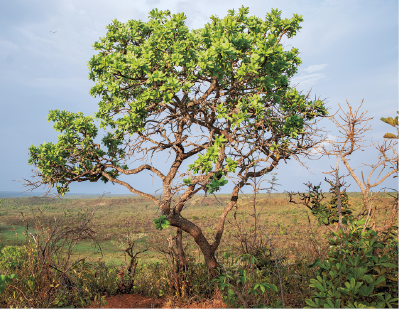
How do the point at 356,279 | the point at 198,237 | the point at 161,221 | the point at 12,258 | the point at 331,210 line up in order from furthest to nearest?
the point at 12,258
the point at 331,210
the point at 198,237
the point at 161,221
the point at 356,279

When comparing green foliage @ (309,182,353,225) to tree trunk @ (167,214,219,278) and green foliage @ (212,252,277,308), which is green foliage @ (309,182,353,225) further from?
tree trunk @ (167,214,219,278)

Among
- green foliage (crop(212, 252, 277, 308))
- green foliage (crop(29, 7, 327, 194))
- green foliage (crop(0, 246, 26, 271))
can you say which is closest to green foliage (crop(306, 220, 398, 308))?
green foliage (crop(212, 252, 277, 308))

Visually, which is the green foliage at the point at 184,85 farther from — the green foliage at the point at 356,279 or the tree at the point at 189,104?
the green foliage at the point at 356,279

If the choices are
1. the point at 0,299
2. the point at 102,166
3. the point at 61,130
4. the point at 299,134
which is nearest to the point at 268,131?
the point at 299,134

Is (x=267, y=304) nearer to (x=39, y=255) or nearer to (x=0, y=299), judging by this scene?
(x=39, y=255)

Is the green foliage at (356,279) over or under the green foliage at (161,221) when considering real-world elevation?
under

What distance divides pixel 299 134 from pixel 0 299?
7.44 metres

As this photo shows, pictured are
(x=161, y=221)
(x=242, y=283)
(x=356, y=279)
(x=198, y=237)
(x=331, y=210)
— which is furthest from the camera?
(x=331, y=210)

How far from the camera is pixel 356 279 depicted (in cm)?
302

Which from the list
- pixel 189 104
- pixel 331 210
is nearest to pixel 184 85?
pixel 189 104

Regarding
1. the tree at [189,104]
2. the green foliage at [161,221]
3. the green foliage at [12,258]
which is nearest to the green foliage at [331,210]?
the tree at [189,104]

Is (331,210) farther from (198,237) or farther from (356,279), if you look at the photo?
(356,279)

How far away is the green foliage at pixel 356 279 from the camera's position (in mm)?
2889

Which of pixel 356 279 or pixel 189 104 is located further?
pixel 189 104
